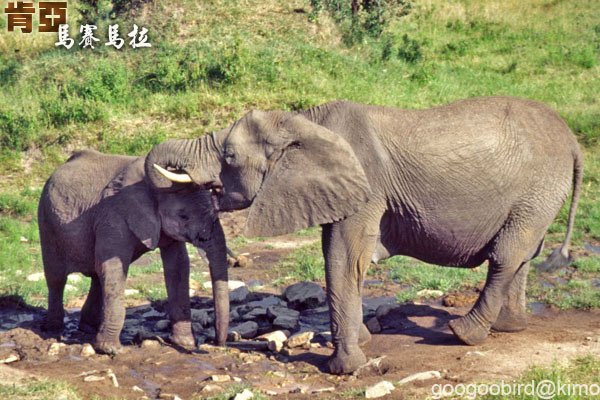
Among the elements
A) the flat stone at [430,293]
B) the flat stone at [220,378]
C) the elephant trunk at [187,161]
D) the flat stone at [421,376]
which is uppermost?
the elephant trunk at [187,161]

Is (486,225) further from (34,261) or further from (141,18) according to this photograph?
(141,18)

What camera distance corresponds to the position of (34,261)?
11773 millimetres

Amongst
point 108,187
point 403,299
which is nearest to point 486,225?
point 403,299

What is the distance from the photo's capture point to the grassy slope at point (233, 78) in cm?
1517

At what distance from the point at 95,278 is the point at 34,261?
272 cm

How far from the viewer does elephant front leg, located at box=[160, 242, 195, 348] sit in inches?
351

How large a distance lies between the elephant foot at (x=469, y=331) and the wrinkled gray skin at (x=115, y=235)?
1898mm

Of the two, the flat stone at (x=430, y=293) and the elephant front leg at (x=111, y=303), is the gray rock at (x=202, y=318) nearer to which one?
the elephant front leg at (x=111, y=303)

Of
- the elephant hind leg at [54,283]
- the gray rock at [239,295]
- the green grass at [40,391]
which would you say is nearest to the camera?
the green grass at [40,391]

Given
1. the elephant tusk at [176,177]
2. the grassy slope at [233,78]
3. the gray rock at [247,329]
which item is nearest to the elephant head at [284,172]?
the elephant tusk at [176,177]

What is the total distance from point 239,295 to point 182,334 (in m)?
1.53

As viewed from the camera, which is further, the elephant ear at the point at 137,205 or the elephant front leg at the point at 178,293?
the elephant front leg at the point at 178,293

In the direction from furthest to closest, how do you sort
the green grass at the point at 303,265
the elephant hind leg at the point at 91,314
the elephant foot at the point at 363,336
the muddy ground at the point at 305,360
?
1. the green grass at the point at 303,265
2. the elephant hind leg at the point at 91,314
3. the elephant foot at the point at 363,336
4. the muddy ground at the point at 305,360

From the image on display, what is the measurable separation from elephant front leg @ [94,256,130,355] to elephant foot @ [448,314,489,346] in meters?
2.80
